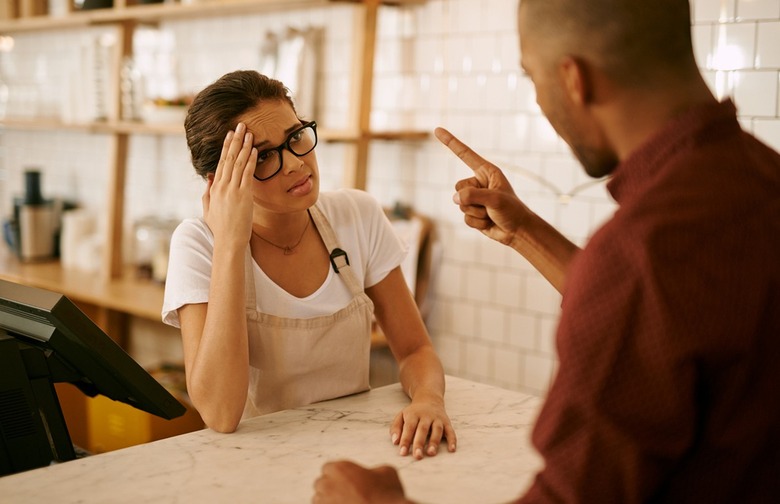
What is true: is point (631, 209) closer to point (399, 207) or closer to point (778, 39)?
point (778, 39)

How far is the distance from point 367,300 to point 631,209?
121 cm

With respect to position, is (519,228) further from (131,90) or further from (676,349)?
(131,90)

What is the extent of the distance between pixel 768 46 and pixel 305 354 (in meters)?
1.60

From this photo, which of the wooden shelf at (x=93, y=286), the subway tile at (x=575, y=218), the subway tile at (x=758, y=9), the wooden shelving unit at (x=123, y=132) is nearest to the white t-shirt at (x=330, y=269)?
the subway tile at (x=575, y=218)

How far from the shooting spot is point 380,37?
3.40 meters

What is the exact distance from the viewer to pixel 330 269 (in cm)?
203

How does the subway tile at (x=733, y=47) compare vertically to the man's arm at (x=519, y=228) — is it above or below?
above

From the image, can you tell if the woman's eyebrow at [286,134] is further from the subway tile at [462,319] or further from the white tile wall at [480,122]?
the subway tile at [462,319]

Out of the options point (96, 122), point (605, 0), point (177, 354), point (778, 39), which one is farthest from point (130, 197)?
point (605, 0)

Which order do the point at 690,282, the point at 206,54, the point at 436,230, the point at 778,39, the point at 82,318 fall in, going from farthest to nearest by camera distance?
1. the point at 206,54
2. the point at 436,230
3. the point at 778,39
4. the point at 82,318
5. the point at 690,282

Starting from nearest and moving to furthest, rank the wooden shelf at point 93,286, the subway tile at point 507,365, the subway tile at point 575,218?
the subway tile at point 575,218 < the subway tile at point 507,365 < the wooden shelf at point 93,286

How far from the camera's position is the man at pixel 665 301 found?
83 cm

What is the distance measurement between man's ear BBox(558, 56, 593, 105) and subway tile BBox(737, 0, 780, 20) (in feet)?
5.82

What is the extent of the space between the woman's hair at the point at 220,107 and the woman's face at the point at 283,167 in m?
0.02
